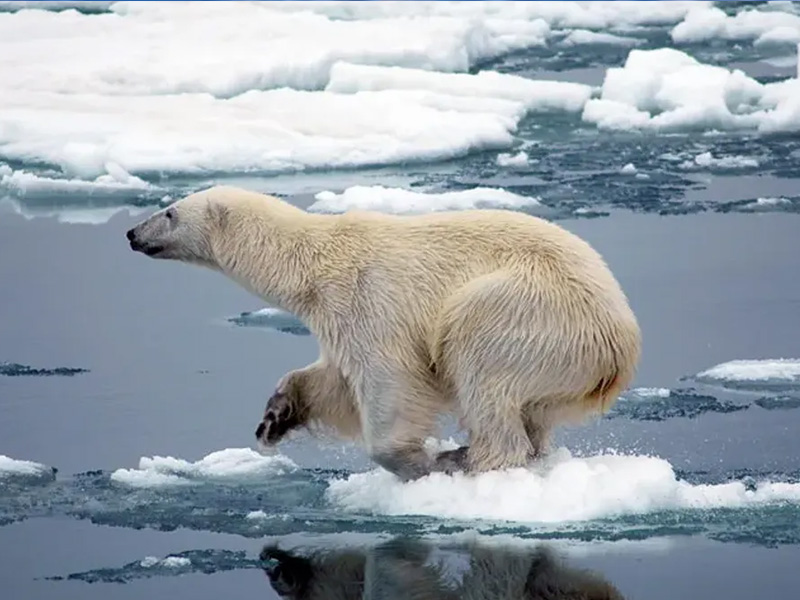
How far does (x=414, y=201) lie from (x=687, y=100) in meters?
3.23

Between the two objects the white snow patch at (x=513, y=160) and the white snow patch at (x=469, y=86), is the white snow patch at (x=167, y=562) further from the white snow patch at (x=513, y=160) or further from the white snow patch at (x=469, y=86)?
the white snow patch at (x=469, y=86)

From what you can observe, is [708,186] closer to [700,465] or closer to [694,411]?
[694,411]

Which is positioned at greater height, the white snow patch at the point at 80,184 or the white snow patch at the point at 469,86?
the white snow patch at the point at 469,86

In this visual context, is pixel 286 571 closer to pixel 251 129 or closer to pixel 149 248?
pixel 149 248

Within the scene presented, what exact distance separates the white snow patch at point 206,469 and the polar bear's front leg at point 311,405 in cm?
9

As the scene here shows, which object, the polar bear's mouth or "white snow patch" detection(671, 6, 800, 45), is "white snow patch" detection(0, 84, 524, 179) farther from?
the polar bear's mouth

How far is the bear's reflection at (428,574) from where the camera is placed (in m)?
5.07

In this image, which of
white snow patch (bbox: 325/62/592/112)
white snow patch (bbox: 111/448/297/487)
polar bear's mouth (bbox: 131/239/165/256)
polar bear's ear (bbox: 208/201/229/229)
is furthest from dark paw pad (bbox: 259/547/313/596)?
white snow patch (bbox: 325/62/592/112)

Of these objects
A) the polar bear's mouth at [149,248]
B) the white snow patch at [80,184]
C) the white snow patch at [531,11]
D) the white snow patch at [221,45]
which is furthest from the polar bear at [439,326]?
the white snow patch at [531,11]

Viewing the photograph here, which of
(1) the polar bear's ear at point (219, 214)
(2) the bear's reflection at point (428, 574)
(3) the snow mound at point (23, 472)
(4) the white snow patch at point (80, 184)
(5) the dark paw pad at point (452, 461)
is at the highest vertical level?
(1) the polar bear's ear at point (219, 214)

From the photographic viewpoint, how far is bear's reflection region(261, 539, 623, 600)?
16.6 feet

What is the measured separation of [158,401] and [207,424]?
0.40 meters

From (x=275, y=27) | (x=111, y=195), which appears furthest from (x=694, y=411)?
(x=275, y=27)

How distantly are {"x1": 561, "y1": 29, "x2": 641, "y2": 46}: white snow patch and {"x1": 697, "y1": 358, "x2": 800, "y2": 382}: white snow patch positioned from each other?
8.33 meters
